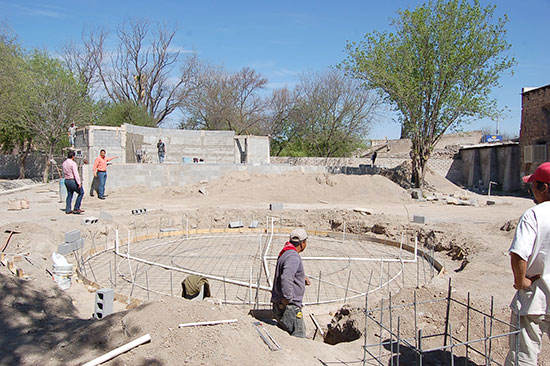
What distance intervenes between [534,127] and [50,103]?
22.9 meters

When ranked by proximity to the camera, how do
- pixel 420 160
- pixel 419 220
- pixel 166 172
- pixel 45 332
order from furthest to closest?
pixel 420 160
pixel 166 172
pixel 419 220
pixel 45 332

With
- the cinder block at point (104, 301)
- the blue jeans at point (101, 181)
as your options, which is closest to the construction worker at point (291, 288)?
the cinder block at point (104, 301)

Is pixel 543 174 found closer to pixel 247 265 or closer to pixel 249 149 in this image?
pixel 247 265

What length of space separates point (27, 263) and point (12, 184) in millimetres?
16229

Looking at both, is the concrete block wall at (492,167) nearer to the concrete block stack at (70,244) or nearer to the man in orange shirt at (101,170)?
the man in orange shirt at (101,170)

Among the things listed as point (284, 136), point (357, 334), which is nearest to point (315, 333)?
point (357, 334)

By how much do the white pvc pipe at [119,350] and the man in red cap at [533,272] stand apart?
2.28 metres

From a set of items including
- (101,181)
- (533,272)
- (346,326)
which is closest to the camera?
(533,272)

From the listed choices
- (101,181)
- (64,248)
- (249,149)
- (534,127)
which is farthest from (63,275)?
(534,127)

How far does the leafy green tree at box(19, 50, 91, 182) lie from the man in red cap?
2198 centimetres

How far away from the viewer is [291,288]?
3.44 meters

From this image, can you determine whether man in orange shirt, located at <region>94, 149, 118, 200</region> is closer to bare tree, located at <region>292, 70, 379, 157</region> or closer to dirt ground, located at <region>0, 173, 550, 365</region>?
dirt ground, located at <region>0, 173, 550, 365</region>

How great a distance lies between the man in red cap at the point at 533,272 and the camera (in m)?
2.29

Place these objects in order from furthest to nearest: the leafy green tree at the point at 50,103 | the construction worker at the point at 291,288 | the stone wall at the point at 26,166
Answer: the stone wall at the point at 26,166, the leafy green tree at the point at 50,103, the construction worker at the point at 291,288
